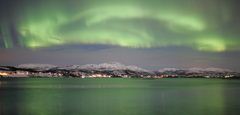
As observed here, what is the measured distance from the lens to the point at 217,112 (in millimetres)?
34938

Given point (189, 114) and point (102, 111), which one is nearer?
point (189, 114)

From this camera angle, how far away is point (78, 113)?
3425 cm

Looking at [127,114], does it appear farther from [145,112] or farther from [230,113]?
[230,113]

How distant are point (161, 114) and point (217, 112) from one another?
5.65 m

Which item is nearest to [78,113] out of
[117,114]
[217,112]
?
[117,114]

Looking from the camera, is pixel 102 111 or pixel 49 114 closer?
pixel 49 114

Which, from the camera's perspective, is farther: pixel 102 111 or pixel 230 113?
pixel 102 111

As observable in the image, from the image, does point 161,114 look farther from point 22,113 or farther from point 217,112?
point 22,113

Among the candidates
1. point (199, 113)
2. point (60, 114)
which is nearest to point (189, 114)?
point (199, 113)

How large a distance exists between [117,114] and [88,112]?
3.02m

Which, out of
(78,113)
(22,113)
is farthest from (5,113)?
(78,113)

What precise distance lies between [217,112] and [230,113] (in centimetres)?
132

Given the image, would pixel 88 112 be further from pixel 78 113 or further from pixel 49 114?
pixel 49 114

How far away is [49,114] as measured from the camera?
33562 mm
